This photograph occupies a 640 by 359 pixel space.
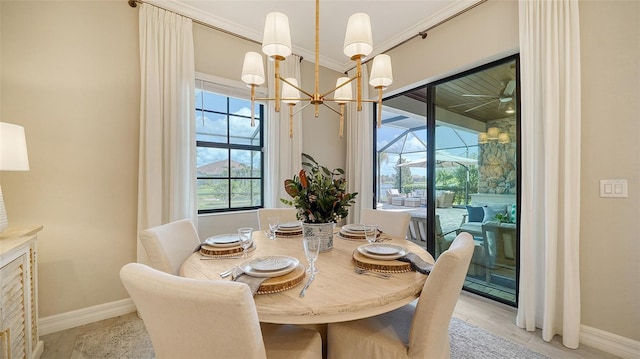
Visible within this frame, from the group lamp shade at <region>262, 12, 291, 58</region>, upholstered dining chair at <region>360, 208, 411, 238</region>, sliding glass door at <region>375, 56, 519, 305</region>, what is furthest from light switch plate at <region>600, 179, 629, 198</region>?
lamp shade at <region>262, 12, 291, 58</region>

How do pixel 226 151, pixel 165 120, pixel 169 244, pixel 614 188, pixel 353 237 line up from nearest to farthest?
pixel 169 244, pixel 614 188, pixel 353 237, pixel 165 120, pixel 226 151

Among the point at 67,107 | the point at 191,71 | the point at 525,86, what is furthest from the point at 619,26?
the point at 67,107

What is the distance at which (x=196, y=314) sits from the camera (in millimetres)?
726

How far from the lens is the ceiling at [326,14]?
242 centimetres

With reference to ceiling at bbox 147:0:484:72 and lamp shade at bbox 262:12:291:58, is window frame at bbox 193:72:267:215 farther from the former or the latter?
lamp shade at bbox 262:12:291:58

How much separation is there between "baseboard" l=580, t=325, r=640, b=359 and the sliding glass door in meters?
0.51

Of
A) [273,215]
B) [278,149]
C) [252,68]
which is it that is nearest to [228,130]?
[278,149]

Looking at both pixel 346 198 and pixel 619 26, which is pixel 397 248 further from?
pixel 619 26

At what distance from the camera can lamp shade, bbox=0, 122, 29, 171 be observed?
1414 mm

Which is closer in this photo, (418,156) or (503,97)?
(503,97)

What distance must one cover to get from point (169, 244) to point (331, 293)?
1021mm

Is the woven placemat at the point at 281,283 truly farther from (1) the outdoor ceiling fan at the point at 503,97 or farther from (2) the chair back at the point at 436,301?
(1) the outdoor ceiling fan at the point at 503,97

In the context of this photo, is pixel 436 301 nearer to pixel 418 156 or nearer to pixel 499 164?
pixel 499 164

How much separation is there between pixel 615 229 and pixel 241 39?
361 centimetres
